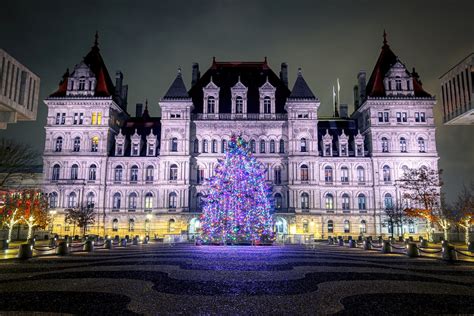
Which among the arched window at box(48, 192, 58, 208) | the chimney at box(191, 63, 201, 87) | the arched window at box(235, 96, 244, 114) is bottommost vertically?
the arched window at box(48, 192, 58, 208)

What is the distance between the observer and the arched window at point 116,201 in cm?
5716

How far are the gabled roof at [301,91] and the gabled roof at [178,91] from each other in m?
15.3

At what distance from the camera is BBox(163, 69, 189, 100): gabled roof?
56906 mm

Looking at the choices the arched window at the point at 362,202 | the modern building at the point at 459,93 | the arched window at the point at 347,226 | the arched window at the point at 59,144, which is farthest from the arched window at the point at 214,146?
the modern building at the point at 459,93

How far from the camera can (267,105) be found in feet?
192

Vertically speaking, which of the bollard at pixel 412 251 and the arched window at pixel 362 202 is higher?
the arched window at pixel 362 202

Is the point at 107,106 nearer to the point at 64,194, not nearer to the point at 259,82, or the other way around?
the point at 64,194

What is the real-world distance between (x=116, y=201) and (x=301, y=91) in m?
31.0

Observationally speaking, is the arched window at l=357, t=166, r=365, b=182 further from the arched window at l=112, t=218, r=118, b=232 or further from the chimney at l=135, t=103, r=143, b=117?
the chimney at l=135, t=103, r=143, b=117

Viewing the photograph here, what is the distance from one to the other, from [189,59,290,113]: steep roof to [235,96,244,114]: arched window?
123 cm

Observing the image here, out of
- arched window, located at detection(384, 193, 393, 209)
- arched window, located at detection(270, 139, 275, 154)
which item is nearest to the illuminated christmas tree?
arched window, located at detection(270, 139, 275, 154)

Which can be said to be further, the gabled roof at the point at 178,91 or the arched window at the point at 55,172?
the gabled roof at the point at 178,91

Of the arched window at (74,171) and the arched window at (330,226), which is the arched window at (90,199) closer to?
the arched window at (74,171)

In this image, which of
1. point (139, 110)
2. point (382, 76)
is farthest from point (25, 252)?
point (382, 76)
